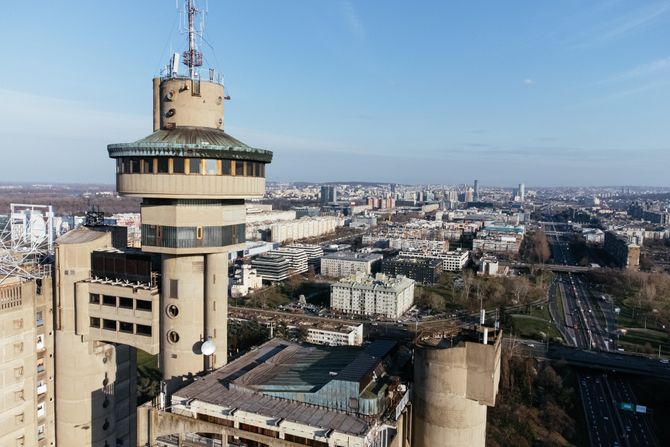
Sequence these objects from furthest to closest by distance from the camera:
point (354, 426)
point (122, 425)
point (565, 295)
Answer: point (565, 295) < point (122, 425) < point (354, 426)

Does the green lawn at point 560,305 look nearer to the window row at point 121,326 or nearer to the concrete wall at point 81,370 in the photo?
the concrete wall at point 81,370

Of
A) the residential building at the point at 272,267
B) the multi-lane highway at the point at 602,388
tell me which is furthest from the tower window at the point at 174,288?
the residential building at the point at 272,267

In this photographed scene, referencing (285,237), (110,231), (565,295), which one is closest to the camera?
(110,231)

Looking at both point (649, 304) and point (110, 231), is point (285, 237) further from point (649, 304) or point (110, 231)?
point (110, 231)

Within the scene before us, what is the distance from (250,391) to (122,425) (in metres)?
12.9

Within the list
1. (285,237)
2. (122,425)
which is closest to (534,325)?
(122,425)

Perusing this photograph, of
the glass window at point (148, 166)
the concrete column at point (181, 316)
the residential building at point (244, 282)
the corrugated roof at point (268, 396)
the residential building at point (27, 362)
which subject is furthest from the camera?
the residential building at point (244, 282)

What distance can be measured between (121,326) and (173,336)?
9.86 feet

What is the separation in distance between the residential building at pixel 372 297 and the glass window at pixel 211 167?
54673mm

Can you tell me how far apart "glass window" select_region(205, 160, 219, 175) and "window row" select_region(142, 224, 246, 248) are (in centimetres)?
226

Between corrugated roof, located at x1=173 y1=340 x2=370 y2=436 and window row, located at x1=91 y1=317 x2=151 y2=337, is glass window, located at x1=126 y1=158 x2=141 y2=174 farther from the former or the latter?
corrugated roof, located at x1=173 y1=340 x2=370 y2=436

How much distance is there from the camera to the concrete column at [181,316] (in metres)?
20.4

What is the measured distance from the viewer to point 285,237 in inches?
5202

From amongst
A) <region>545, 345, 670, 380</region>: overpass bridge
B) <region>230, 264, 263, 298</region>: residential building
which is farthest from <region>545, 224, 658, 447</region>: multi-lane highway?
<region>230, 264, 263, 298</region>: residential building
